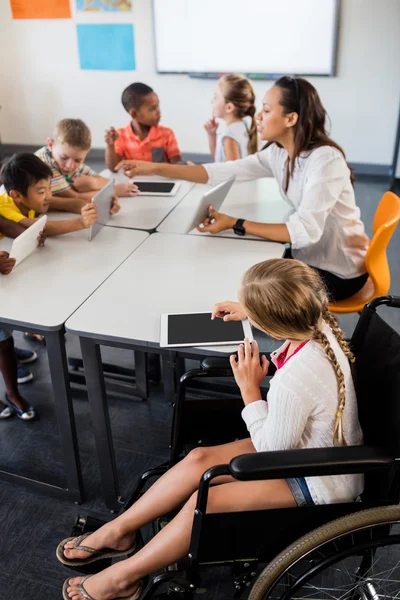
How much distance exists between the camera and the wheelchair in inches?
43.3

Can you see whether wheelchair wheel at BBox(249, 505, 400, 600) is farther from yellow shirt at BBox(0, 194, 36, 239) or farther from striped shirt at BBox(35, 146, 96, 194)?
striped shirt at BBox(35, 146, 96, 194)

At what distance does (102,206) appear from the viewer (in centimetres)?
216

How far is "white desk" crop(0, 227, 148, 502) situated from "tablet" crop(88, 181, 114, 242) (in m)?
0.03

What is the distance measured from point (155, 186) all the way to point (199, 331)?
51.4 inches

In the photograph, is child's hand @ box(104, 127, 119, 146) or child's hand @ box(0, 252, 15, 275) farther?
child's hand @ box(104, 127, 119, 146)

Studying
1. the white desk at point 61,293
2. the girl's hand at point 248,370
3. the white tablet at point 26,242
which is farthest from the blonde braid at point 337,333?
the white tablet at point 26,242

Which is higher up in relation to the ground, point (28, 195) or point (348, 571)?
point (28, 195)

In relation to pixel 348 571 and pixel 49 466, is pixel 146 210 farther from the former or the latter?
pixel 348 571

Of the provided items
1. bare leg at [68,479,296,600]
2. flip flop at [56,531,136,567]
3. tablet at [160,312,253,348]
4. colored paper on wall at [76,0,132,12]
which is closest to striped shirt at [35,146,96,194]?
tablet at [160,312,253,348]

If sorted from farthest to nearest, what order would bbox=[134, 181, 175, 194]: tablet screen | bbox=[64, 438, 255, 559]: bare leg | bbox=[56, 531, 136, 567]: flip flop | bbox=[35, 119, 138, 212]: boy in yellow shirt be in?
1. bbox=[134, 181, 175, 194]: tablet screen
2. bbox=[35, 119, 138, 212]: boy in yellow shirt
3. bbox=[56, 531, 136, 567]: flip flop
4. bbox=[64, 438, 255, 559]: bare leg

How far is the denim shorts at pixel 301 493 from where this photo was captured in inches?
48.8

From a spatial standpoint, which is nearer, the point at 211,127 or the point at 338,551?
the point at 338,551

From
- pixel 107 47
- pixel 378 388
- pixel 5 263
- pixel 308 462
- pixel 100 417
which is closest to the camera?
pixel 308 462

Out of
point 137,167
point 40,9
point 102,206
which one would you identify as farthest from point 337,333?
point 40,9
